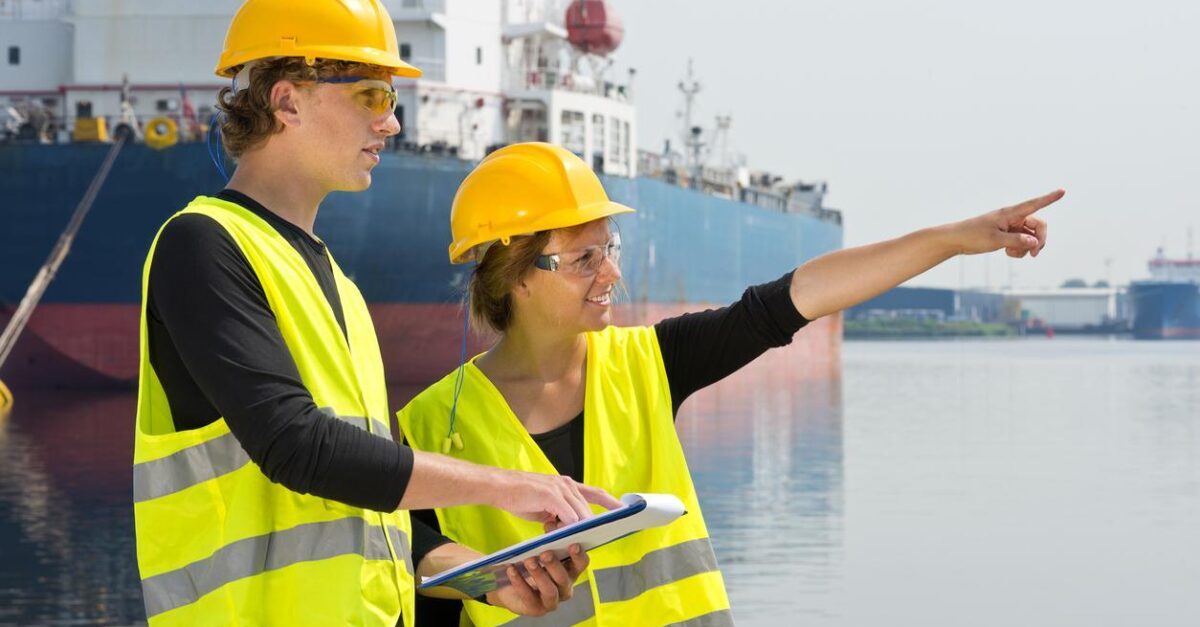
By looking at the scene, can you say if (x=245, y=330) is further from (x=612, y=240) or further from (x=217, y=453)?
(x=612, y=240)

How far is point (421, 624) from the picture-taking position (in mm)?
2291

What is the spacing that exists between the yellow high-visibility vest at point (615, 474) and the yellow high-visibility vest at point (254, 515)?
1.20 ft

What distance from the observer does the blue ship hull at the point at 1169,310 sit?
3465 inches

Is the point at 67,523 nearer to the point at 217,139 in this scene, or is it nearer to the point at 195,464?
the point at 217,139

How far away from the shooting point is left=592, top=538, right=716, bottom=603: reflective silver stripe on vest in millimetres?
2150

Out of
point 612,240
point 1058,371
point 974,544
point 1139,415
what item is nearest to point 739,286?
point 1058,371

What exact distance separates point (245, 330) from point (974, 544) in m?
8.36

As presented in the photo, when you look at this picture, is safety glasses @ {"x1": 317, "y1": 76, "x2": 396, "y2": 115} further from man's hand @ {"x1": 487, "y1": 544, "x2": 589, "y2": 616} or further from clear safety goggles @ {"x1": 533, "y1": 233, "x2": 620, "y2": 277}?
man's hand @ {"x1": 487, "y1": 544, "x2": 589, "y2": 616}

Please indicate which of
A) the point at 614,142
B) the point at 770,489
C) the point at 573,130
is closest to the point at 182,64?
the point at 573,130

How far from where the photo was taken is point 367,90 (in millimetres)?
1986

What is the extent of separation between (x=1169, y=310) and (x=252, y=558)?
90737 millimetres

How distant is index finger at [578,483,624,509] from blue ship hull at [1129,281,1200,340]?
9038 cm

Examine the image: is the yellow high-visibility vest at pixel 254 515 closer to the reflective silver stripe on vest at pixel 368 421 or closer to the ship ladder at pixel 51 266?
the reflective silver stripe on vest at pixel 368 421

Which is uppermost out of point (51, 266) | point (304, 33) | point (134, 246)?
point (134, 246)
